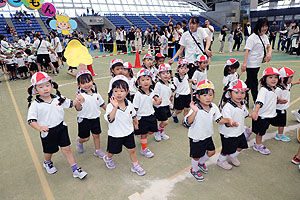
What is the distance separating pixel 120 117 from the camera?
275 cm

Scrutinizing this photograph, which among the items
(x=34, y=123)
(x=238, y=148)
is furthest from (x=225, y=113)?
(x=34, y=123)

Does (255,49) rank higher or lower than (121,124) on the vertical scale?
higher

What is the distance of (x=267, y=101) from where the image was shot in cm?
313

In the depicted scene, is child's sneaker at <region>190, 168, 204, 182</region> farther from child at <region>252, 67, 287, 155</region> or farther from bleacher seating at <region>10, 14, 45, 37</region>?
bleacher seating at <region>10, 14, 45, 37</region>

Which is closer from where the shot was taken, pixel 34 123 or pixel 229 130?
pixel 34 123

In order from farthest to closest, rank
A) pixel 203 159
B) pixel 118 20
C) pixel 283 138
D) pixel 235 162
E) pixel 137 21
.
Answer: pixel 137 21 < pixel 118 20 < pixel 283 138 < pixel 235 162 < pixel 203 159

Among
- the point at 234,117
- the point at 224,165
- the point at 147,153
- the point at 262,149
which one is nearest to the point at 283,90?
the point at 262,149

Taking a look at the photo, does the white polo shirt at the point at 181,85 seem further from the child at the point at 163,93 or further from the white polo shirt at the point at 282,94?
the white polo shirt at the point at 282,94

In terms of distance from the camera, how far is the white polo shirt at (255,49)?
14.4 feet

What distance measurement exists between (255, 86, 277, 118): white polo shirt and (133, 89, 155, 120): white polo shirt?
1.68 meters

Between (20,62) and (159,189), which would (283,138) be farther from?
(20,62)

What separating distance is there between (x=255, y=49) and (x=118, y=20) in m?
30.6

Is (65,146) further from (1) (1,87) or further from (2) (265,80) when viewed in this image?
(1) (1,87)

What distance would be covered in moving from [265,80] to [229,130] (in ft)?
3.66
